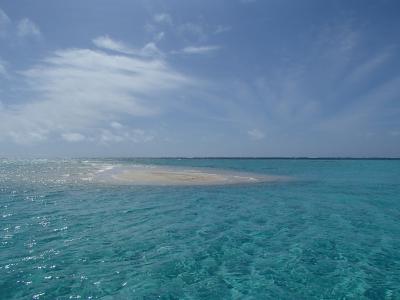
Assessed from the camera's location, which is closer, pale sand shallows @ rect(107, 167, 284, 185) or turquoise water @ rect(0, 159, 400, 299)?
turquoise water @ rect(0, 159, 400, 299)

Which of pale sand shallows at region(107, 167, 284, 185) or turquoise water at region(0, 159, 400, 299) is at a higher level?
pale sand shallows at region(107, 167, 284, 185)

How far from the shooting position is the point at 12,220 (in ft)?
52.1

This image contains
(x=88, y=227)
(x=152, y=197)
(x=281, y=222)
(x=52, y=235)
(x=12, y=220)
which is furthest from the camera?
(x=152, y=197)

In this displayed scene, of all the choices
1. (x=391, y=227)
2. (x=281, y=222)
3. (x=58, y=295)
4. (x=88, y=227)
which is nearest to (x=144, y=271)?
(x=58, y=295)

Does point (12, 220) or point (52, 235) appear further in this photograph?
point (12, 220)

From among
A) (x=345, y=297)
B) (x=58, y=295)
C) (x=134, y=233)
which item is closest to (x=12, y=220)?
(x=134, y=233)

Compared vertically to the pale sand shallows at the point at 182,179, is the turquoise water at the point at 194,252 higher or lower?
lower

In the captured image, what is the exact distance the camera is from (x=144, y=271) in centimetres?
967

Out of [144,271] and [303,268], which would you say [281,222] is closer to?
[303,268]

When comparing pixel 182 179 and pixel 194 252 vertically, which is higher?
pixel 182 179

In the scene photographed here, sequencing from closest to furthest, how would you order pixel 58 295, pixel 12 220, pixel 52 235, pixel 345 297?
pixel 58 295
pixel 345 297
pixel 52 235
pixel 12 220

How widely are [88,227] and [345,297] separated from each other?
1168 cm

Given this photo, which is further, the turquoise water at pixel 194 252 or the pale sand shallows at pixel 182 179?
the pale sand shallows at pixel 182 179

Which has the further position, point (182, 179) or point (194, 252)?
point (182, 179)
